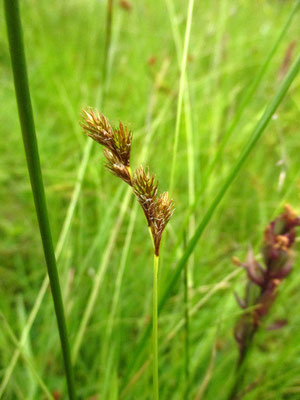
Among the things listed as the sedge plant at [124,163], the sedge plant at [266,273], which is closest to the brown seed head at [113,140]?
the sedge plant at [124,163]

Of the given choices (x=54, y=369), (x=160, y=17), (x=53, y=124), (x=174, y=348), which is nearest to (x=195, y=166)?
(x=174, y=348)

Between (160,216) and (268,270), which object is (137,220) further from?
(160,216)

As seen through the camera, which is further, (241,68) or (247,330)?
(241,68)

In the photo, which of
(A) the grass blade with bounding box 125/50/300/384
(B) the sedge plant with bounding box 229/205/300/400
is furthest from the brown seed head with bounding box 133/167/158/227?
(B) the sedge plant with bounding box 229/205/300/400

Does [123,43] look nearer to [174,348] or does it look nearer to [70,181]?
[70,181]

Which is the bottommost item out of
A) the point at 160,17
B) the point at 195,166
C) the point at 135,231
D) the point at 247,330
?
the point at 247,330

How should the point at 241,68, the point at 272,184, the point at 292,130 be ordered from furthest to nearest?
1. the point at 241,68
2. the point at 292,130
3. the point at 272,184

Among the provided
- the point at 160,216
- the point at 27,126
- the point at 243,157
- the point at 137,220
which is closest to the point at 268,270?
the point at 243,157

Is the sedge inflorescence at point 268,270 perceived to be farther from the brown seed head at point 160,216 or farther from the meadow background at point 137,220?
the brown seed head at point 160,216

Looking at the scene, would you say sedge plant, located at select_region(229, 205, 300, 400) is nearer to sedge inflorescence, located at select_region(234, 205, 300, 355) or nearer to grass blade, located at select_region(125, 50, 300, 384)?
sedge inflorescence, located at select_region(234, 205, 300, 355)
